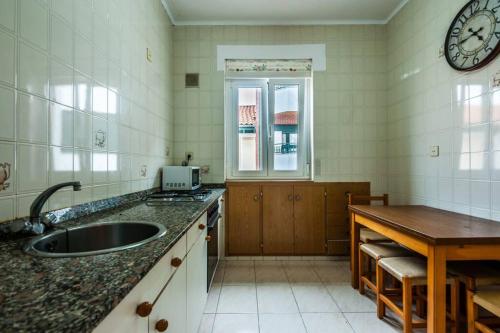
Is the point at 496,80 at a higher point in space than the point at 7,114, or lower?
higher

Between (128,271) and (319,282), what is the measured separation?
86.3 inches

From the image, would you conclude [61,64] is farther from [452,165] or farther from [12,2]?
[452,165]

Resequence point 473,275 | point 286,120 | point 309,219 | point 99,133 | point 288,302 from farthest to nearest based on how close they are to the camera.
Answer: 1. point 286,120
2. point 309,219
3. point 288,302
4. point 99,133
5. point 473,275

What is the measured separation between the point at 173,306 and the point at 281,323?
1.09 meters

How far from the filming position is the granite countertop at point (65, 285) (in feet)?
1.37

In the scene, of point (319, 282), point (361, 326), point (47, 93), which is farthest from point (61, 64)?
point (319, 282)

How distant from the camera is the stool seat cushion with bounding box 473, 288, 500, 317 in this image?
Result: 115 cm

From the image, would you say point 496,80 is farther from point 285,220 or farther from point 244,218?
point 244,218

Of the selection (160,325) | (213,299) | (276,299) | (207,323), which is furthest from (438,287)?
(213,299)

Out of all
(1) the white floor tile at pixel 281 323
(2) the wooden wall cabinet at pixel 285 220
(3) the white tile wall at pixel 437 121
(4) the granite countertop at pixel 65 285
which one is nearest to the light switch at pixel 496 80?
(3) the white tile wall at pixel 437 121

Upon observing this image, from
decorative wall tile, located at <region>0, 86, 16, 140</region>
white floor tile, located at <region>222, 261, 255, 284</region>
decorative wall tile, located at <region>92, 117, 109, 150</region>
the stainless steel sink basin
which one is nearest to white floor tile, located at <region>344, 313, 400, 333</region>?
white floor tile, located at <region>222, 261, 255, 284</region>

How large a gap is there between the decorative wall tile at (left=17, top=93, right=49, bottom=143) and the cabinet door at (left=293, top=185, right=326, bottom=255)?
2317 mm

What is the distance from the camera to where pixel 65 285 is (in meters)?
0.54

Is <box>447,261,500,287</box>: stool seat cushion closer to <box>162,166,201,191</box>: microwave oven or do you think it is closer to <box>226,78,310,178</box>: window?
<box>226,78,310,178</box>: window
